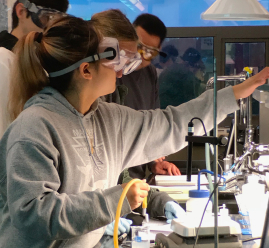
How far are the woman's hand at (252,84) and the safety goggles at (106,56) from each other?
48 centimetres

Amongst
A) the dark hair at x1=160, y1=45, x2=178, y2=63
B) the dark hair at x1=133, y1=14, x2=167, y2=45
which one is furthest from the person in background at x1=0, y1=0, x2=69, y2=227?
the dark hair at x1=160, y1=45, x2=178, y2=63

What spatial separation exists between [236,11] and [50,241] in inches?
66.6

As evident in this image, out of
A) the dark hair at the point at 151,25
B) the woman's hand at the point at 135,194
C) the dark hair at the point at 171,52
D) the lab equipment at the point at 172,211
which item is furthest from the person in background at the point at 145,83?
the dark hair at the point at 171,52

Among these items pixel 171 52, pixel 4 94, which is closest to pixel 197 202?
pixel 4 94

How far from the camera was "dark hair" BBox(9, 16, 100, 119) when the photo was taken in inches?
54.6

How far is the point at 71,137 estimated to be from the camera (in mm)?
1371

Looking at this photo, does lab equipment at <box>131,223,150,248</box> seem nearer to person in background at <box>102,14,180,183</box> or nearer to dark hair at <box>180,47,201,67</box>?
person in background at <box>102,14,180,183</box>

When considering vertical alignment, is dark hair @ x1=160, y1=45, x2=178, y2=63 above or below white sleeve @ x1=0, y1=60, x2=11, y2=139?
above

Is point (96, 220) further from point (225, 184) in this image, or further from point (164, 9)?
point (164, 9)

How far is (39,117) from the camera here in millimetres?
1278

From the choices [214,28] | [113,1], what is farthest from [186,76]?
[113,1]

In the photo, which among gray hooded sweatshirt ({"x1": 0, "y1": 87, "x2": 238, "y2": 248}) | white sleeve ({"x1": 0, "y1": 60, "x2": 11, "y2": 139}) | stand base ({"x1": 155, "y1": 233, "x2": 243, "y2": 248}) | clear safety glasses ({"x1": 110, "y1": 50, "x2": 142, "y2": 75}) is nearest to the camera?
gray hooded sweatshirt ({"x1": 0, "y1": 87, "x2": 238, "y2": 248})

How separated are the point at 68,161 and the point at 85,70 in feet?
1.08

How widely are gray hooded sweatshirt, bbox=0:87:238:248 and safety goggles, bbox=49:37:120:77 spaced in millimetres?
88
